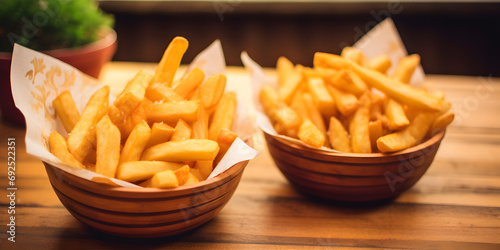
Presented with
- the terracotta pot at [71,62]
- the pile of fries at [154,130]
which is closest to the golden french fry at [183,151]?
the pile of fries at [154,130]

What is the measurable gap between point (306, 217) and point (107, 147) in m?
0.59

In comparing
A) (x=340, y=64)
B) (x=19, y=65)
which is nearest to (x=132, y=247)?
(x=19, y=65)

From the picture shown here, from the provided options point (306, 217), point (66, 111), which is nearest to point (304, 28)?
point (306, 217)

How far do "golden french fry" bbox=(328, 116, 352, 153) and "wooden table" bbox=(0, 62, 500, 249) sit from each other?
0.19 meters

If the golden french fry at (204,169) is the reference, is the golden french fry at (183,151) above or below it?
above

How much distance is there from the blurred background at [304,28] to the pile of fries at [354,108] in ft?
7.68

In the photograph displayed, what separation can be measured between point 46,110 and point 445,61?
3527 millimetres

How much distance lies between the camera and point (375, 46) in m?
1.73

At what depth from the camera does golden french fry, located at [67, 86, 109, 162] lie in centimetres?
105

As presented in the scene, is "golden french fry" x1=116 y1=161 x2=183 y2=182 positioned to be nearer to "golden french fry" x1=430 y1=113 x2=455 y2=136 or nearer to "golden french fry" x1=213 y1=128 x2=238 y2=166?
"golden french fry" x1=213 y1=128 x2=238 y2=166

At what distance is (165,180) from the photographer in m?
0.95

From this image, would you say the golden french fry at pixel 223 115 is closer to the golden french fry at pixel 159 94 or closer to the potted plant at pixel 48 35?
the golden french fry at pixel 159 94

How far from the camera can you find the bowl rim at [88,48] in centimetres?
161

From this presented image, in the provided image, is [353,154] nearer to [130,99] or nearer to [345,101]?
[345,101]
